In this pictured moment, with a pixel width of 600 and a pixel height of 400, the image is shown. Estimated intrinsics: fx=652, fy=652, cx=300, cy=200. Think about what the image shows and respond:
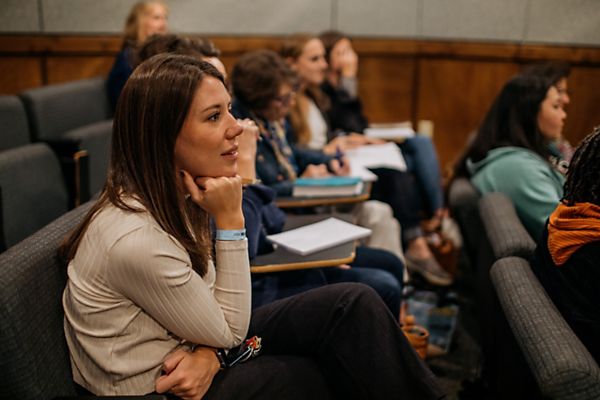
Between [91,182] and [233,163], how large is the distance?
149 centimetres

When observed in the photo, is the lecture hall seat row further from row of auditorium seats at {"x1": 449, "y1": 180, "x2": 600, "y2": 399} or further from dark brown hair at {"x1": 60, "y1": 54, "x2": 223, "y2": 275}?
dark brown hair at {"x1": 60, "y1": 54, "x2": 223, "y2": 275}

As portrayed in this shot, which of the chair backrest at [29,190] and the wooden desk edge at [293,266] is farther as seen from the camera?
the chair backrest at [29,190]

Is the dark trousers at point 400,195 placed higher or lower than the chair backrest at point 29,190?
lower

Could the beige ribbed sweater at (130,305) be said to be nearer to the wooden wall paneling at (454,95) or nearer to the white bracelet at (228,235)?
the white bracelet at (228,235)

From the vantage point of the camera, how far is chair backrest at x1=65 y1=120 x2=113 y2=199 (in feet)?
8.70

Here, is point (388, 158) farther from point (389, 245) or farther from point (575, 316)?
point (575, 316)

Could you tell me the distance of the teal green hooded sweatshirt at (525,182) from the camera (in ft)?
7.39

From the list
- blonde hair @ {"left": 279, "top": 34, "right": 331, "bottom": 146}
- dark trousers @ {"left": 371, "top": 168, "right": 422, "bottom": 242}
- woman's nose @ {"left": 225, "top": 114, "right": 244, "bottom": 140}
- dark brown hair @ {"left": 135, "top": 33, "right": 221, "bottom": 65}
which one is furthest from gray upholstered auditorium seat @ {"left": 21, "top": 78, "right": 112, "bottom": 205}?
dark trousers @ {"left": 371, "top": 168, "right": 422, "bottom": 242}

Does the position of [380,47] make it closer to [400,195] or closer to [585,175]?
[400,195]

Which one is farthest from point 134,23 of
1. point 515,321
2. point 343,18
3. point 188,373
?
point 515,321

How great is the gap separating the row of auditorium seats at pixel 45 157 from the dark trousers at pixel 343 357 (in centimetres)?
112

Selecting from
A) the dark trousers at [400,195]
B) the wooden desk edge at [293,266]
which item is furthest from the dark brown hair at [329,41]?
the wooden desk edge at [293,266]

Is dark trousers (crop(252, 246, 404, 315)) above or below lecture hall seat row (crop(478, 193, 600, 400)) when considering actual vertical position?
below

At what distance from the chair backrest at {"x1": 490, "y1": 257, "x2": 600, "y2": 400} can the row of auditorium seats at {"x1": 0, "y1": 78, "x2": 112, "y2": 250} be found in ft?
5.17
